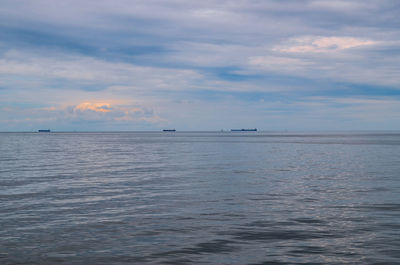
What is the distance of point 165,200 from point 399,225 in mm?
12980

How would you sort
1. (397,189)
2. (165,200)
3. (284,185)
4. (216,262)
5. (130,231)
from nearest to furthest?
(216,262)
(130,231)
(165,200)
(397,189)
(284,185)

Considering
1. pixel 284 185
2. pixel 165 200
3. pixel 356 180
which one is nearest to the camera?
pixel 165 200

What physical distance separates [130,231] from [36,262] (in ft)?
14.7

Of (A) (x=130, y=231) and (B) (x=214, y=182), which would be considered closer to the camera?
(A) (x=130, y=231)

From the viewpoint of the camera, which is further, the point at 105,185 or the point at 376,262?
the point at 105,185

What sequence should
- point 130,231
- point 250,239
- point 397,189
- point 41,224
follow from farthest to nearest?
point 397,189
point 41,224
point 130,231
point 250,239

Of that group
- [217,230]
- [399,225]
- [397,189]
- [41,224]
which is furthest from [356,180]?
[41,224]

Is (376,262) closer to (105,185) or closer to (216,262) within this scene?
(216,262)

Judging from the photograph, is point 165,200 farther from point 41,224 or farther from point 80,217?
point 41,224

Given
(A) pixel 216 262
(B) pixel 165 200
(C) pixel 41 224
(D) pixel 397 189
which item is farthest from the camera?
(D) pixel 397 189

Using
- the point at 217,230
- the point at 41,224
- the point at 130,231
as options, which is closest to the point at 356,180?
the point at 217,230

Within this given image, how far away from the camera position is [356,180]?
106 ft

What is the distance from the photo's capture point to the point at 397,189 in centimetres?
2655

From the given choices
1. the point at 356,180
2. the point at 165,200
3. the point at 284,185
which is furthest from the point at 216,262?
the point at 356,180
